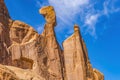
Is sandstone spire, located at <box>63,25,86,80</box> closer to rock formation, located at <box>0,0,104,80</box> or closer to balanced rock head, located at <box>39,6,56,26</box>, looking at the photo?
rock formation, located at <box>0,0,104,80</box>

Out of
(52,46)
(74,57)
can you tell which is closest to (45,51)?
(52,46)

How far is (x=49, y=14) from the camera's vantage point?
57.9 meters

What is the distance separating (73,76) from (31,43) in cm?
961

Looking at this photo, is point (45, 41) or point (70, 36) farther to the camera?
point (70, 36)

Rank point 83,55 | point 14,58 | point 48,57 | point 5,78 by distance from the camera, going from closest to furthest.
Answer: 1. point 5,78
2. point 14,58
3. point 48,57
4. point 83,55

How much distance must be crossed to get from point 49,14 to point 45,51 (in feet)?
26.7

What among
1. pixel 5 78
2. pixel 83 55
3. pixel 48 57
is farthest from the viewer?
pixel 83 55

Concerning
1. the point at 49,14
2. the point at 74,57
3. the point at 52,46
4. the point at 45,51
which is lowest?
the point at 74,57

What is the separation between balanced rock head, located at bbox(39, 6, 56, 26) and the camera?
57125 millimetres

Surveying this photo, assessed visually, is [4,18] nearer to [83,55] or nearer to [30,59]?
[30,59]

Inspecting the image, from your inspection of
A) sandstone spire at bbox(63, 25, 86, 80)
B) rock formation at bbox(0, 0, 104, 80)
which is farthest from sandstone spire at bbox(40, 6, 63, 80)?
sandstone spire at bbox(63, 25, 86, 80)

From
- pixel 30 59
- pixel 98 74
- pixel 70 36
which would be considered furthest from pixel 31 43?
pixel 98 74

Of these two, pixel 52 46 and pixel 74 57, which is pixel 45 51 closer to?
pixel 52 46

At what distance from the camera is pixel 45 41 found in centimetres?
5444
